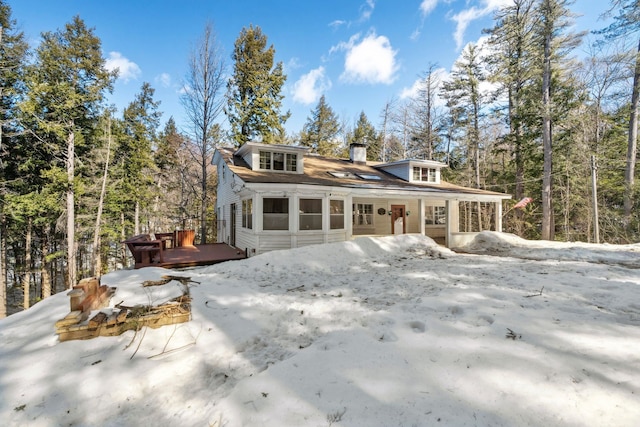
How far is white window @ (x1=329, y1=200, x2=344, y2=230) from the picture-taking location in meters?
11.2

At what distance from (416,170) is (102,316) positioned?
1543cm

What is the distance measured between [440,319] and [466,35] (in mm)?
23704

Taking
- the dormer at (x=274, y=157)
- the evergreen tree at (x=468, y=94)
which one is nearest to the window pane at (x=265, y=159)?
the dormer at (x=274, y=157)

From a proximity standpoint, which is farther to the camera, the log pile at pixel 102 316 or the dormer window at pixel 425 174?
the dormer window at pixel 425 174

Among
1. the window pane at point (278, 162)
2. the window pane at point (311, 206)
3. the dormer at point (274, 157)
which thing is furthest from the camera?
the window pane at point (278, 162)

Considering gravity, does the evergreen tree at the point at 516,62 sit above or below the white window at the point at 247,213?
above

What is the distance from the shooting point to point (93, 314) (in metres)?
3.49

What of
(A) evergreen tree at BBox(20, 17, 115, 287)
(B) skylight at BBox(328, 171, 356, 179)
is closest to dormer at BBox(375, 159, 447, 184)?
(B) skylight at BBox(328, 171, 356, 179)

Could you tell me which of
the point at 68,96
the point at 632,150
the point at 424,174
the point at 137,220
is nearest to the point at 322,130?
the point at 424,174

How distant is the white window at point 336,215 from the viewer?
11234 mm

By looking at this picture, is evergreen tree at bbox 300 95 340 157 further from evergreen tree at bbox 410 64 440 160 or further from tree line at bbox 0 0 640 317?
evergreen tree at bbox 410 64 440 160

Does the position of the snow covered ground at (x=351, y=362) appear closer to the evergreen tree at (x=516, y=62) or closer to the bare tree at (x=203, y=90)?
the bare tree at (x=203, y=90)

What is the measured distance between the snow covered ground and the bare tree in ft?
41.7

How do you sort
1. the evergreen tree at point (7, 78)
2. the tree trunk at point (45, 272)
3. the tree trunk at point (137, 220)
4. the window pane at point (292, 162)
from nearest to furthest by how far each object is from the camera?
the evergreen tree at point (7, 78) → the window pane at point (292, 162) → the tree trunk at point (45, 272) → the tree trunk at point (137, 220)
